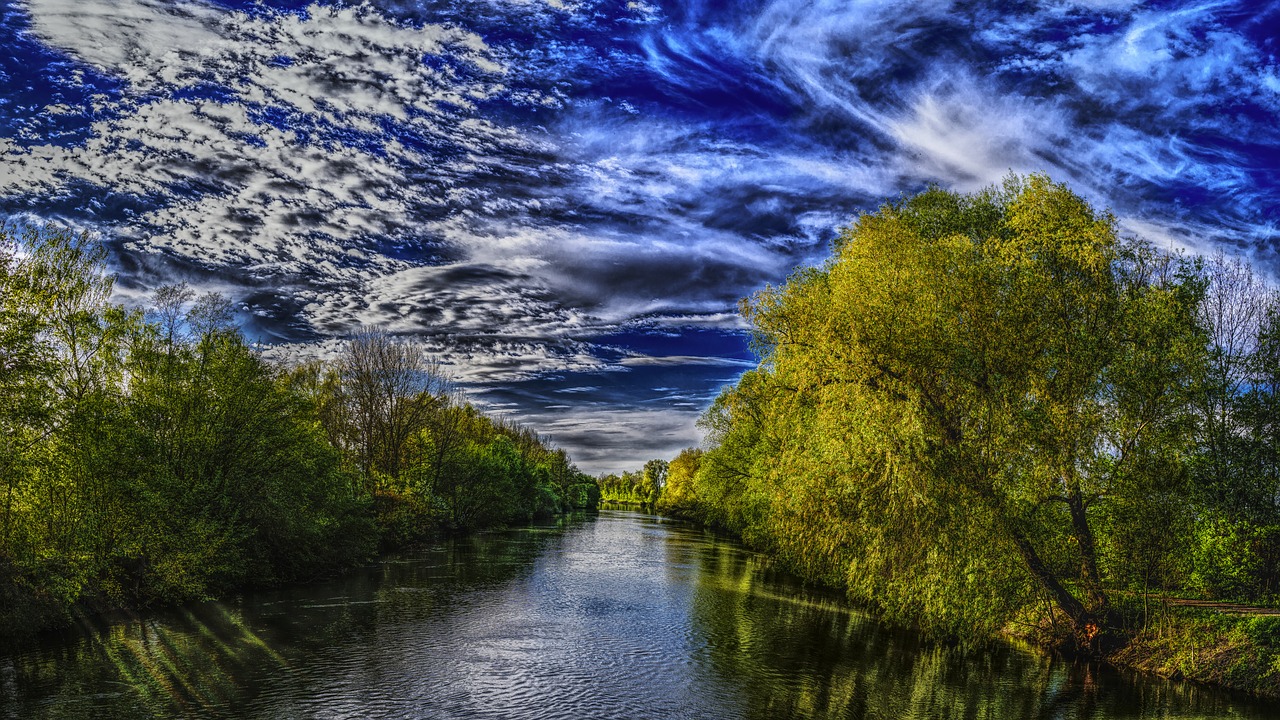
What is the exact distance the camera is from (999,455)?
2333cm

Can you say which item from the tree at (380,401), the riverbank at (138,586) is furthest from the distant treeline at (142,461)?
the tree at (380,401)

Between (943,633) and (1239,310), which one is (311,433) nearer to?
(943,633)

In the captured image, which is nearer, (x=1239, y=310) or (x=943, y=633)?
(x=943, y=633)

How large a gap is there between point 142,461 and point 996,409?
32513mm

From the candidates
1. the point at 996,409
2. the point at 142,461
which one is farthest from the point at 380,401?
the point at 996,409

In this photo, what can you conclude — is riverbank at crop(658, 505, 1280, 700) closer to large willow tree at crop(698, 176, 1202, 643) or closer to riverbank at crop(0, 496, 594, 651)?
large willow tree at crop(698, 176, 1202, 643)

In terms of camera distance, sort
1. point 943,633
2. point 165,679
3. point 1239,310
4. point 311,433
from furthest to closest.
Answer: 1. point 311,433
2. point 1239,310
3. point 943,633
4. point 165,679

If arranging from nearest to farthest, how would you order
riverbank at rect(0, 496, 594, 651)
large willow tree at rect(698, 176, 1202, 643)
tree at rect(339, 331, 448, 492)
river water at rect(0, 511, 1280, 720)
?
river water at rect(0, 511, 1280, 720) < riverbank at rect(0, 496, 594, 651) < large willow tree at rect(698, 176, 1202, 643) < tree at rect(339, 331, 448, 492)

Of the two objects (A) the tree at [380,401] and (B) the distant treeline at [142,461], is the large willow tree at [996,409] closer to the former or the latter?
(B) the distant treeline at [142,461]

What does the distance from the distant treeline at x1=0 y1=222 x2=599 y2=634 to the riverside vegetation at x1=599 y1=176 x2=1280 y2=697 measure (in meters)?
24.7

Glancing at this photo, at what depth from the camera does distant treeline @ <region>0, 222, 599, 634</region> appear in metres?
23.2

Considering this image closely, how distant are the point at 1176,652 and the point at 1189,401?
27.9 feet

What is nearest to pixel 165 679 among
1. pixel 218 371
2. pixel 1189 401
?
pixel 218 371

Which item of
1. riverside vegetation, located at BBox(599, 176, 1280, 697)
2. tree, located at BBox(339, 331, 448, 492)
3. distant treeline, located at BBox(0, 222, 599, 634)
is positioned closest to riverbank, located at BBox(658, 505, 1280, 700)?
riverside vegetation, located at BBox(599, 176, 1280, 697)
